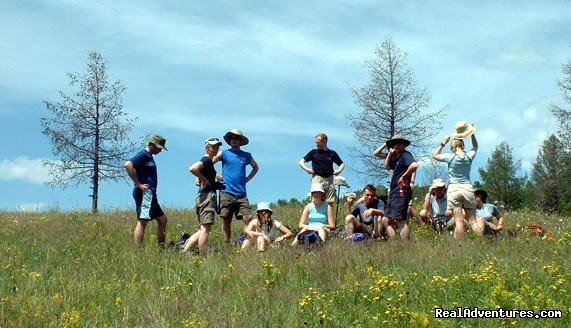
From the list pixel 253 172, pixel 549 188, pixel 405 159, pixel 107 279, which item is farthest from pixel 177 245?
pixel 549 188

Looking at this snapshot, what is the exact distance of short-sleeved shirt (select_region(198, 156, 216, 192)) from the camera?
993cm

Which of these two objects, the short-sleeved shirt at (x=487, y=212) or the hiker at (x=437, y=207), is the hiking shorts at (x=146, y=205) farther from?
the short-sleeved shirt at (x=487, y=212)

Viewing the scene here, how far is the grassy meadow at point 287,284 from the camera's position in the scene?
539cm

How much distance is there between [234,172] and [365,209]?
95.9 inches

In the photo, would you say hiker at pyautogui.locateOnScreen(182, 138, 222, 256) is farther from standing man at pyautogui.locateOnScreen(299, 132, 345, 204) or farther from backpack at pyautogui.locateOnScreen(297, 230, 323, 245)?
standing man at pyautogui.locateOnScreen(299, 132, 345, 204)

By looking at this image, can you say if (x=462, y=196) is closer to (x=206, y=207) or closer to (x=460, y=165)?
(x=460, y=165)

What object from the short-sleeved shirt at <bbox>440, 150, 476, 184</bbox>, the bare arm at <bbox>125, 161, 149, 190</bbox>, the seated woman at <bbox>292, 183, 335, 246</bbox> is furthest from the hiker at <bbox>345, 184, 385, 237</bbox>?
the bare arm at <bbox>125, 161, 149, 190</bbox>

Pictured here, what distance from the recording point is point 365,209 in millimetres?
11055

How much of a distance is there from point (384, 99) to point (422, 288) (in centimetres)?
1734

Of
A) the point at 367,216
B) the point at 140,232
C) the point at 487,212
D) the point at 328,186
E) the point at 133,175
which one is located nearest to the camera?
the point at 133,175

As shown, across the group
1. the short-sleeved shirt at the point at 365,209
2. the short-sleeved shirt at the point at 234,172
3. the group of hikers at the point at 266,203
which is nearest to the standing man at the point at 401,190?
the group of hikers at the point at 266,203

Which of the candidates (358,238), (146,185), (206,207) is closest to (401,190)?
(358,238)

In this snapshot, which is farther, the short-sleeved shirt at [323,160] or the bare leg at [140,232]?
the short-sleeved shirt at [323,160]

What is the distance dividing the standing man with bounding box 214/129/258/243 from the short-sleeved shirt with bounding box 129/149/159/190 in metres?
1.01
